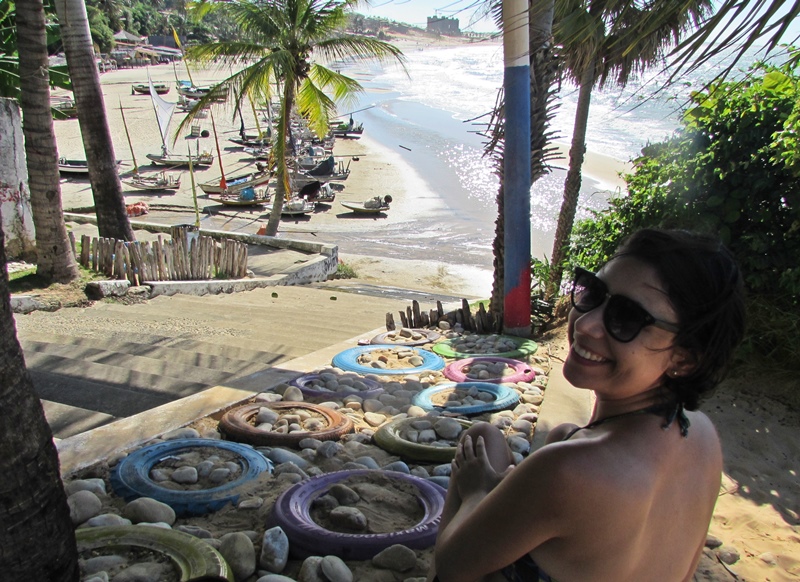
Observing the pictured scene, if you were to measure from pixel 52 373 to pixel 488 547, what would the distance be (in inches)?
173

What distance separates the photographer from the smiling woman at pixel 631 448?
4.93ft

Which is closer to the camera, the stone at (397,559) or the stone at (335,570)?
the stone at (335,570)

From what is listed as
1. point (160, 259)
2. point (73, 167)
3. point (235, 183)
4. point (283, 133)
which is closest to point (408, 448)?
point (160, 259)

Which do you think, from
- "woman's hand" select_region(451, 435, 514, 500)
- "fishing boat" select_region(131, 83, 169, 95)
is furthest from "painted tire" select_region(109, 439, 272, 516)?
"fishing boat" select_region(131, 83, 169, 95)

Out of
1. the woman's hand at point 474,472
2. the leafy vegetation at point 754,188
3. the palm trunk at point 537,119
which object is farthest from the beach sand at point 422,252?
the palm trunk at point 537,119

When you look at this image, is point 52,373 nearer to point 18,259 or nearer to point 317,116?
point 18,259

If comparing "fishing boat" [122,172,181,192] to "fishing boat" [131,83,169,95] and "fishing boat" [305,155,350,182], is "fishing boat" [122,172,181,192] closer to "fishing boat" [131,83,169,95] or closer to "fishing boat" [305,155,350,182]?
"fishing boat" [305,155,350,182]

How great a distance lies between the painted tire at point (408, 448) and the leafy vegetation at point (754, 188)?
2.93 m

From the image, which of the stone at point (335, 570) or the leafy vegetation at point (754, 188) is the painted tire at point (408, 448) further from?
the leafy vegetation at point (754, 188)

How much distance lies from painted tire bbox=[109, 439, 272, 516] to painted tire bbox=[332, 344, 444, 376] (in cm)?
207

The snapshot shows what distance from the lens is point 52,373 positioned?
5.16 metres

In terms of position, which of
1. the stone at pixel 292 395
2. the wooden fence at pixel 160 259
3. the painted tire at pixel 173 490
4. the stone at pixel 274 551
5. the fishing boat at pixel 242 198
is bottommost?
the fishing boat at pixel 242 198

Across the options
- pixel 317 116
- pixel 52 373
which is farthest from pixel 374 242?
pixel 52 373

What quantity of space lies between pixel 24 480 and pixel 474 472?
3.95 ft
